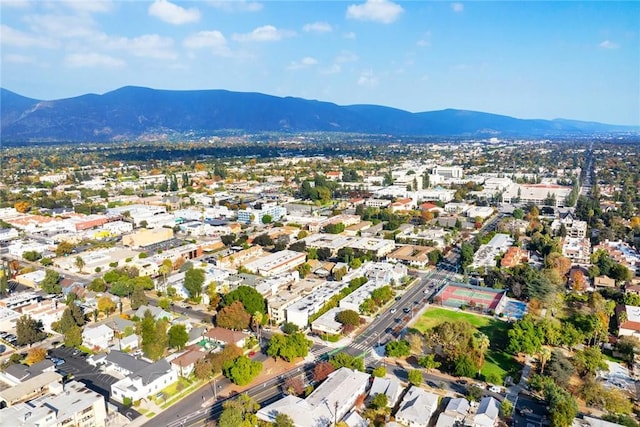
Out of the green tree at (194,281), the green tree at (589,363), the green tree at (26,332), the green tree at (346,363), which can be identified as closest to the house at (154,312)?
the green tree at (194,281)

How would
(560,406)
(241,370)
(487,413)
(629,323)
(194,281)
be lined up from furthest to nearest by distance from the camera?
(194,281) → (629,323) → (241,370) → (487,413) → (560,406)

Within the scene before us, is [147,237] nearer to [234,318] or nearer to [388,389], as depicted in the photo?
[234,318]

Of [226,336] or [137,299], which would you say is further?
[137,299]

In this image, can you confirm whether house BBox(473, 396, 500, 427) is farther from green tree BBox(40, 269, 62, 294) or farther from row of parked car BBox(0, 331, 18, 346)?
green tree BBox(40, 269, 62, 294)

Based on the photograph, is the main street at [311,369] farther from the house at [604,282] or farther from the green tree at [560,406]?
the house at [604,282]

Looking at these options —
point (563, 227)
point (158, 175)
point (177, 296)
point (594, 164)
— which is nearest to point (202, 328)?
point (177, 296)

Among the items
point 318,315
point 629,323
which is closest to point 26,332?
point 318,315

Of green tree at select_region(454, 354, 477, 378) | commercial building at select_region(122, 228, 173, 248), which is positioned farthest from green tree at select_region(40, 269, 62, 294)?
green tree at select_region(454, 354, 477, 378)

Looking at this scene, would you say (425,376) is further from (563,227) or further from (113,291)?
(563,227)
